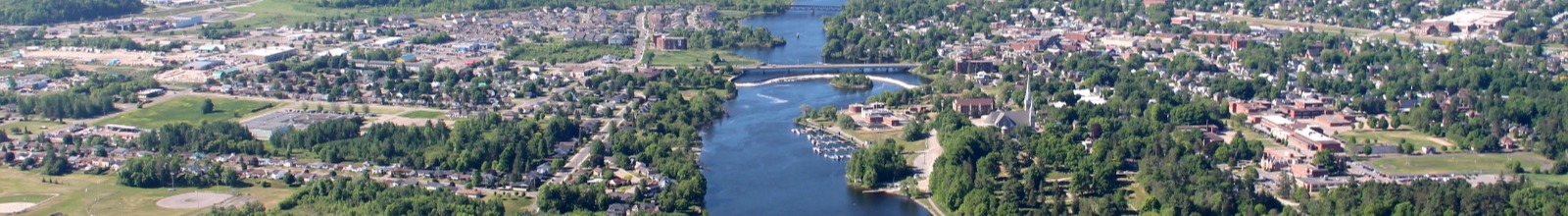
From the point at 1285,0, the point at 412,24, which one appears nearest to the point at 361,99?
the point at 412,24

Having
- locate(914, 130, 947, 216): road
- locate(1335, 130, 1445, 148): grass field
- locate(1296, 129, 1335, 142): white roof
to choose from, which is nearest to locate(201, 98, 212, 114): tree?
locate(914, 130, 947, 216): road

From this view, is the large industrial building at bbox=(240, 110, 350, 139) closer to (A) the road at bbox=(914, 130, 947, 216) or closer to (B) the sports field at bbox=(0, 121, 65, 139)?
(B) the sports field at bbox=(0, 121, 65, 139)

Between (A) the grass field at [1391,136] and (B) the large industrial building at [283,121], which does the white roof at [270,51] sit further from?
(A) the grass field at [1391,136]

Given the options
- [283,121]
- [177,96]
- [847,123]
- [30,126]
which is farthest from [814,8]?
[30,126]

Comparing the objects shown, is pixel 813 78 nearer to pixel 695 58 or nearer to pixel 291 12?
pixel 695 58

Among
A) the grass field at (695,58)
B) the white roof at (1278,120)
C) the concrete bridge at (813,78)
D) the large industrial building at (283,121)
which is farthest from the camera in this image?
the grass field at (695,58)

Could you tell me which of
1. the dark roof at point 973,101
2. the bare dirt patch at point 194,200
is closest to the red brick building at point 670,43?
the dark roof at point 973,101
